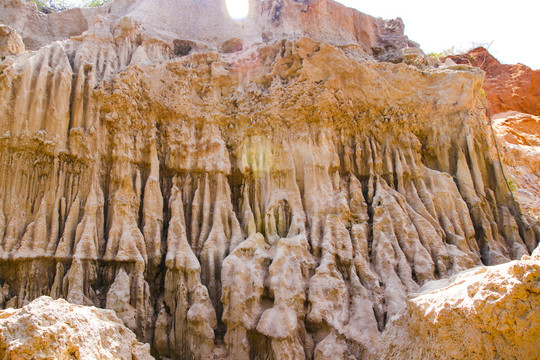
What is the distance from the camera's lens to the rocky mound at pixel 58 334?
21.0 feet

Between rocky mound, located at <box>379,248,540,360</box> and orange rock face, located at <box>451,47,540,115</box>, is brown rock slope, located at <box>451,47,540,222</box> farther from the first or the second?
rocky mound, located at <box>379,248,540,360</box>

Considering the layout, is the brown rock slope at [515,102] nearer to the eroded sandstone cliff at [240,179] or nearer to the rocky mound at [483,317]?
the eroded sandstone cliff at [240,179]

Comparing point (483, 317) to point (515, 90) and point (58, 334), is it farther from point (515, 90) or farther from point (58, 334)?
point (515, 90)

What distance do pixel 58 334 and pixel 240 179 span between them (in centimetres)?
849

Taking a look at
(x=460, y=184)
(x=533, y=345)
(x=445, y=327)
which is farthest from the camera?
(x=460, y=184)

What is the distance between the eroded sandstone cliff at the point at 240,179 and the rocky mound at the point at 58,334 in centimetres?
281

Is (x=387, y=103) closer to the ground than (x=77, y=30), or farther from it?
closer to the ground

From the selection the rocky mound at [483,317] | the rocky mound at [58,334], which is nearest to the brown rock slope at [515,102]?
the rocky mound at [483,317]

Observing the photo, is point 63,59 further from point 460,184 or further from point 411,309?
point 460,184

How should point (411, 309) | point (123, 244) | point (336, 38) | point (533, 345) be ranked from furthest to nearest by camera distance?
point (336, 38)
point (123, 244)
point (411, 309)
point (533, 345)

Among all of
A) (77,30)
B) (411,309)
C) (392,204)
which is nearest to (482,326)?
(411,309)

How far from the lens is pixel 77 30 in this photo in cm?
1777

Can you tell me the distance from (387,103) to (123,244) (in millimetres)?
9684

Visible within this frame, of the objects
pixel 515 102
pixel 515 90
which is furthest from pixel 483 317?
pixel 515 90
